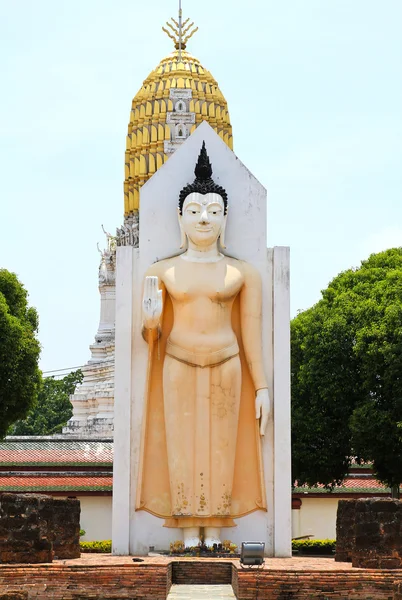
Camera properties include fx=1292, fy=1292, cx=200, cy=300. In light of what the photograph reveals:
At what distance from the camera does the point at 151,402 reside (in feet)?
60.1

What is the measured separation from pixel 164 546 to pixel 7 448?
54.2ft

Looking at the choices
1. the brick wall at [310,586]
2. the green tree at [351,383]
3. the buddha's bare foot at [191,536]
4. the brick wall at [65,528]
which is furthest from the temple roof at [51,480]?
the brick wall at [310,586]

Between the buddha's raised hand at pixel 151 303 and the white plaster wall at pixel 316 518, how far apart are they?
495 inches

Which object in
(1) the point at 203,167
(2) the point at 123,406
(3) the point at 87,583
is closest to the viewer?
(3) the point at 87,583

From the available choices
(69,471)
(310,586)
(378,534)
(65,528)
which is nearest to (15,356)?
(69,471)

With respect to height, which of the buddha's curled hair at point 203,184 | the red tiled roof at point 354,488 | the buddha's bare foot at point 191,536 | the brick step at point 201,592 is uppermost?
the buddha's curled hair at point 203,184

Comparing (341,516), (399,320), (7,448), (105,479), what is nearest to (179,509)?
(341,516)

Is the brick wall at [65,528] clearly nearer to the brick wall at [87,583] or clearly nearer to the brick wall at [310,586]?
the brick wall at [87,583]

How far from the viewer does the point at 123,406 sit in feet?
59.8

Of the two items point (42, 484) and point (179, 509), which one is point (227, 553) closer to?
point (179, 509)

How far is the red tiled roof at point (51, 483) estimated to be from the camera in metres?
30.3

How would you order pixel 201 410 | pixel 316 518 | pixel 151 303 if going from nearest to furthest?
pixel 151 303
pixel 201 410
pixel 316 518

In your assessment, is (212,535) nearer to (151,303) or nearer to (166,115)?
(151,303)

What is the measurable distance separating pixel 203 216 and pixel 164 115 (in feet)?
126
